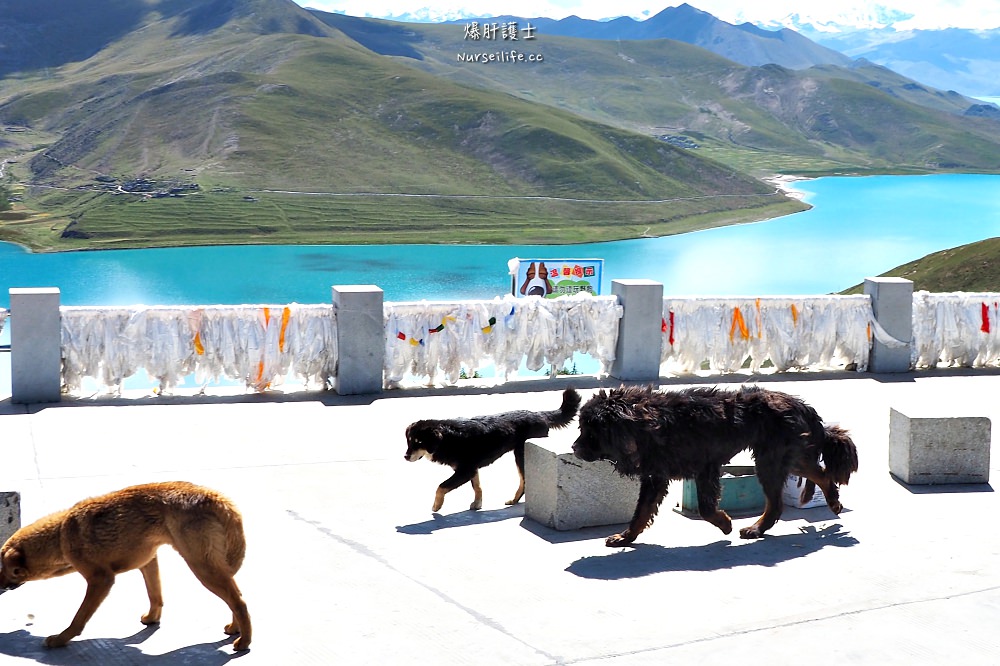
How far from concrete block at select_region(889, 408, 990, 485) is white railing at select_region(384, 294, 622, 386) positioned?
522 centimetres

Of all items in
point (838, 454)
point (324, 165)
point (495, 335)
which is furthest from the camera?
point (324, 165)

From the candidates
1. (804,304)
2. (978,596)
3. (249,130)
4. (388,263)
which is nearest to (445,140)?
(249,130)

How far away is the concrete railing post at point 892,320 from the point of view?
53.4 ft

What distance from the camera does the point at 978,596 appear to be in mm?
7836

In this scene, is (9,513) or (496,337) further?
(496,337)

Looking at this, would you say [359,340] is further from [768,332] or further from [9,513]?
[9,513]

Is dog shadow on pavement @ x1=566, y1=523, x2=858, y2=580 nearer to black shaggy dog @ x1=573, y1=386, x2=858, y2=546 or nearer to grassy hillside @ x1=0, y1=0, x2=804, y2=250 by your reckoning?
black shaggy dog @ x1=573, y1=386, x2=858, y2=546

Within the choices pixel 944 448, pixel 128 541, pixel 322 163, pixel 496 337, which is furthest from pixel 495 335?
pixel 322 163

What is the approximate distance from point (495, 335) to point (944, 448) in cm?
589

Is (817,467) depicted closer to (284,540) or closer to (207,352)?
(284,540)

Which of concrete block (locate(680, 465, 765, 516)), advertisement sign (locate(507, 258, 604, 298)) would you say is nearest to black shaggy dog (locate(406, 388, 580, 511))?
concrete block (locate(680, 465, 765, 516))

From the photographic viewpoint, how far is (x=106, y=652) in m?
6.64

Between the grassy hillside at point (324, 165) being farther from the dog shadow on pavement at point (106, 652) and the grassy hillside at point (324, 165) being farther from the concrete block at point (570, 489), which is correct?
the dog shadow on pavement at point (106, 652)

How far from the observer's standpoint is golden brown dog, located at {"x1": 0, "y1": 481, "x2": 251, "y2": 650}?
6.59 metres
